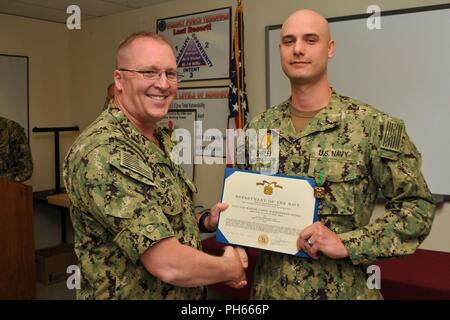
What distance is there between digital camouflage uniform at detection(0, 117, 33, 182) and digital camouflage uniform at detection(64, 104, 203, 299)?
9.85ft

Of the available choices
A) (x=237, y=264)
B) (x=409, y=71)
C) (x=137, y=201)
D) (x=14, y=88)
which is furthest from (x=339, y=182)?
(x=14, y=88)

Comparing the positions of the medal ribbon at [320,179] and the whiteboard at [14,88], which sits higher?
the whiteboard at [14,88]

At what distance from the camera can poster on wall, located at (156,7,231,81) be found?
3.40 meters

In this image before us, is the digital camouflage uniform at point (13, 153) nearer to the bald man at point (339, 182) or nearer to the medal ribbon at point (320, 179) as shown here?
the bald man at point (339, 182)

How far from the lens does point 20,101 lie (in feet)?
14.0

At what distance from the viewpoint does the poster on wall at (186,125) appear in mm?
3688

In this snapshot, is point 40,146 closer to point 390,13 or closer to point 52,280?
point 52,280

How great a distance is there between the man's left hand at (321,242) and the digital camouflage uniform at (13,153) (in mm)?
3347

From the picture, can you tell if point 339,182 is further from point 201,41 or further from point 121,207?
point 201,41

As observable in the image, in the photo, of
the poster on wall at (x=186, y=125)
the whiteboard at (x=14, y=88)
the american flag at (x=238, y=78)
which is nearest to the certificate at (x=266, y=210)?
the american flag at (x=238, y=78)

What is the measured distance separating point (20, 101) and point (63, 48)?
2.73ft

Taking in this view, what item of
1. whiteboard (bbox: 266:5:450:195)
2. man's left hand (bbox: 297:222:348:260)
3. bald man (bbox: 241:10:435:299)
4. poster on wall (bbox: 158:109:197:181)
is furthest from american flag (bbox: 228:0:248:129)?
man's left hand (bbox: 297:222:348:260)

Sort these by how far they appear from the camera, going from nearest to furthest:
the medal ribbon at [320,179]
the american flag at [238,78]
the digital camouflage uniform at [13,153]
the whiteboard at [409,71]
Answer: the medal ribbon at [320,179], the whiteboard at [409,71], the american flag at [238,78], the digital camouflage uniform at [13,153]

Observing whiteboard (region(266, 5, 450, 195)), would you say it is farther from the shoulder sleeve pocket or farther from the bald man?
the shoulder sleeve pocket
